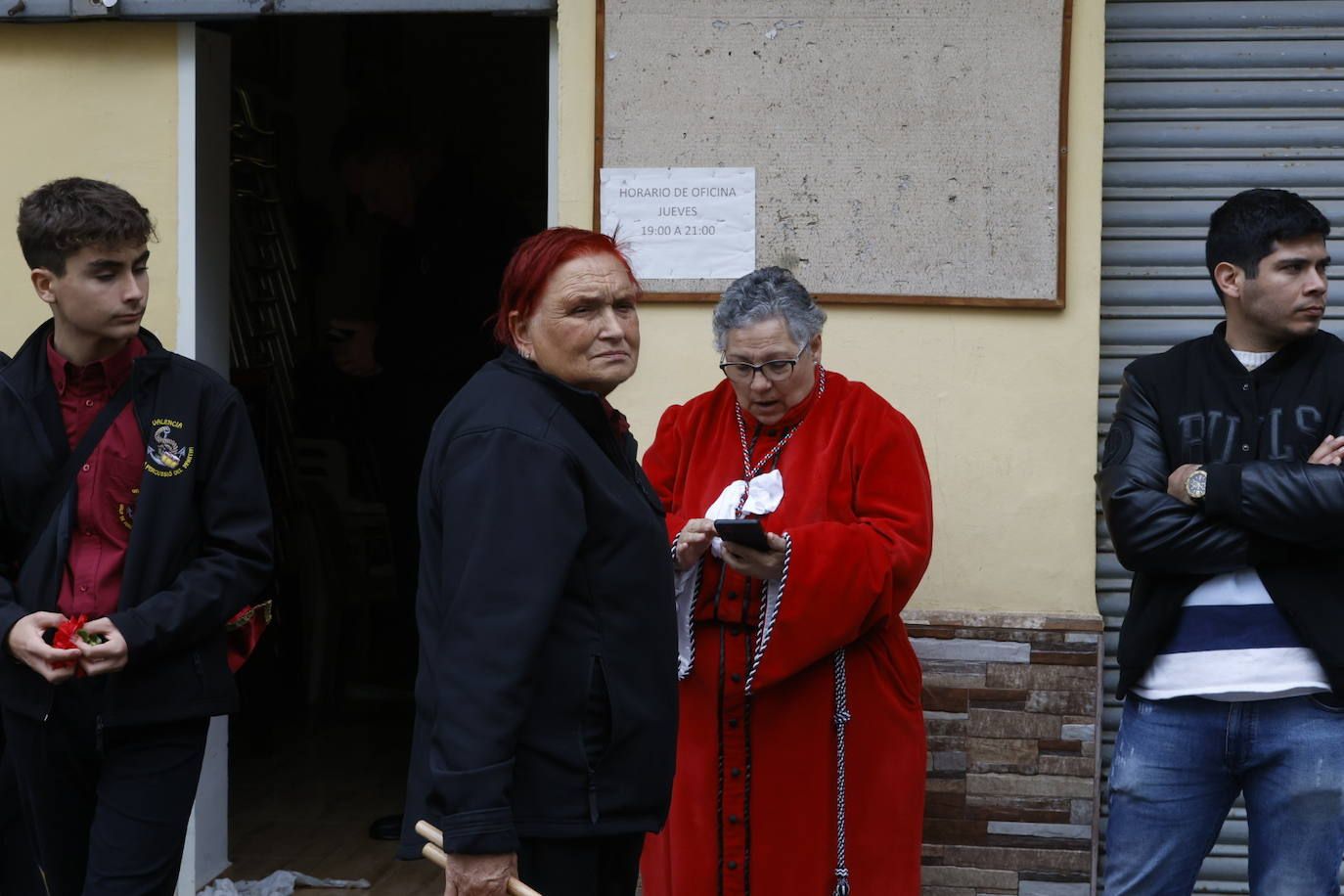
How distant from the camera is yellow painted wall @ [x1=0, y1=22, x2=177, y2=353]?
16.3 feet

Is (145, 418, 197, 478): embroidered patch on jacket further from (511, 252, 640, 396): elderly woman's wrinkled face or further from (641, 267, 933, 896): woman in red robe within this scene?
(641, 267, 933, 896): woman in red robe

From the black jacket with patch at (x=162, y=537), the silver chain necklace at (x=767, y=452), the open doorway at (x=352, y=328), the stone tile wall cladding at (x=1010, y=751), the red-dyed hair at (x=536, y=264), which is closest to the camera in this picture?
the red-dyed hair at (x=536, y=264)

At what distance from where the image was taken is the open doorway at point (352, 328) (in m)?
6.27

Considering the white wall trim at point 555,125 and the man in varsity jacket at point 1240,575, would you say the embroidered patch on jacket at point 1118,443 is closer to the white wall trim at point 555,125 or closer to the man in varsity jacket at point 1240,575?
the man in varsity jacket at point 1240,575

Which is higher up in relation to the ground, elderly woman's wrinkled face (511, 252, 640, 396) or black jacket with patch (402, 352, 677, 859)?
elderly woman's wrinkled face (511, 252, 640, 396)

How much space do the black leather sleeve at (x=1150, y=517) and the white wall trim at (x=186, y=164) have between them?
9.07 feet

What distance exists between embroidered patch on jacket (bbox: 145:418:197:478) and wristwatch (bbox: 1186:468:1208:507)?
2.12 meters

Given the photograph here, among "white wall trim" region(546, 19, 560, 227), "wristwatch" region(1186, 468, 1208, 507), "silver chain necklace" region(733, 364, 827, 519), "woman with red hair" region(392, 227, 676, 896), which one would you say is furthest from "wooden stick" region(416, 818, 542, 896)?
"white wall trim" region(546, 19, 560, 227)

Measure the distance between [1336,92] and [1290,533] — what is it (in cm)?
189

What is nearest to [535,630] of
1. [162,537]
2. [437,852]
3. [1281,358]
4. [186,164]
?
[437,852]

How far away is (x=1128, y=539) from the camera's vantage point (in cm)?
354

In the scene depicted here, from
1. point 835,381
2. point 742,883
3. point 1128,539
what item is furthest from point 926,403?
point 742,883

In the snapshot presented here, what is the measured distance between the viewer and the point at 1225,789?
11.9 feet

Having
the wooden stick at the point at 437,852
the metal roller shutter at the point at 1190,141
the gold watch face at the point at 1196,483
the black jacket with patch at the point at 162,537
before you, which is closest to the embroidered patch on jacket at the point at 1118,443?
the gold watch face at the point at 1196,483
